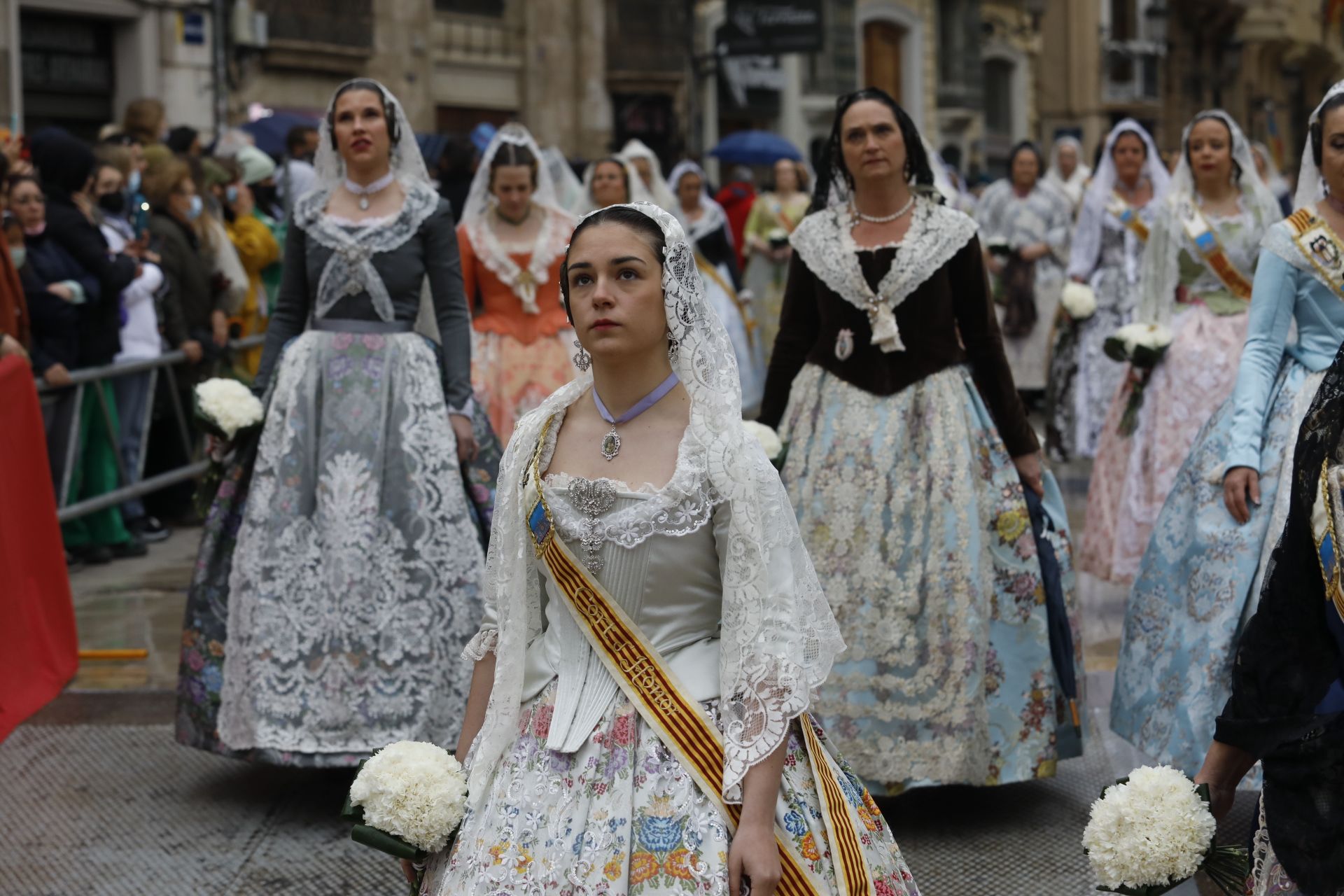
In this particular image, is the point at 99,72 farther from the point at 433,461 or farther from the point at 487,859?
the point at 487,859

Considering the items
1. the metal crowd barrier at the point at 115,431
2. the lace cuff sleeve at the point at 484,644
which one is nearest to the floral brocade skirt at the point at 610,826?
the lace cuff sleeve at the point at 484,644

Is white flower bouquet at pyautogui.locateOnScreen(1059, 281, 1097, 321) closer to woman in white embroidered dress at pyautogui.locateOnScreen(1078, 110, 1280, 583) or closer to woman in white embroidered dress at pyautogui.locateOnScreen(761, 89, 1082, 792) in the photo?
woman in white embroidered dress at pyautogui.locateOnScreen(1078, 110, 1280, 583)

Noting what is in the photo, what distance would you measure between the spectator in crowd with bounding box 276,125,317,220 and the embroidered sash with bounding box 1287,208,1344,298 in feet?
25.7

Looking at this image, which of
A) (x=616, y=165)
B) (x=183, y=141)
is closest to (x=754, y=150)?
(x=183, y=141)

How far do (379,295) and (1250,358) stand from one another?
8.06 feet

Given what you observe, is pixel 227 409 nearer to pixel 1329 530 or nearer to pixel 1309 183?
pixel 1309 183

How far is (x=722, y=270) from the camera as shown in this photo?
13508 millimetres

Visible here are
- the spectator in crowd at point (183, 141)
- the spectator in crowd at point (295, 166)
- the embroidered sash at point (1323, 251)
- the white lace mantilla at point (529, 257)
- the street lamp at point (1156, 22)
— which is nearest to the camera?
the embroidered sash at point (1323, 251)

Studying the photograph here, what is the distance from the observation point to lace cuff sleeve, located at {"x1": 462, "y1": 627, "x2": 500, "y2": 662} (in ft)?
10.3

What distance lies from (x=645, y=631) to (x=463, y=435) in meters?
2.44

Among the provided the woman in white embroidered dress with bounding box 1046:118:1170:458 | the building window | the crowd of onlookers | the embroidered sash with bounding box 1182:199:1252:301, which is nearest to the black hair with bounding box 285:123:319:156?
the crowd of onlookers

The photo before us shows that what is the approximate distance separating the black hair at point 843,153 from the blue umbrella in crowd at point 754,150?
51.3ft

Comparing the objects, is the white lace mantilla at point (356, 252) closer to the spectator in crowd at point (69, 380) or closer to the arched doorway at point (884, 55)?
the spectator in crowd at point (69, 380)

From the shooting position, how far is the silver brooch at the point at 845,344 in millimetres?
5145
